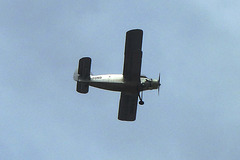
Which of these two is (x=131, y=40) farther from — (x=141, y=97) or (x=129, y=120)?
(x=129, y=120)

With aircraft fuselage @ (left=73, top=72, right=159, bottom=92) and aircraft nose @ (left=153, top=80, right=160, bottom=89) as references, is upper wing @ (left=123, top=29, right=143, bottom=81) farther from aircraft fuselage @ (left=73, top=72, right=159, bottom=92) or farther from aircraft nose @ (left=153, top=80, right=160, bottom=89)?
aircraft nose @ (left=153, top=80, right=160, bottom=89)

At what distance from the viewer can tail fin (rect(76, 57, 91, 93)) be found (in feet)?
105

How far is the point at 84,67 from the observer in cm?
3222

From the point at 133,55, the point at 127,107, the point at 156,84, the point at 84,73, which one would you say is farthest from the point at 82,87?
the point at 156,84

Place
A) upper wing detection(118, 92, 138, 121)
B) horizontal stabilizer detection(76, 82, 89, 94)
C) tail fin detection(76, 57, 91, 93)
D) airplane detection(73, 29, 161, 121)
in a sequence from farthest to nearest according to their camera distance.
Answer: upper wing detection(118, 92, 138, 121)
horizontal stabilizer detection(76, 82, 89, 94)
tail fin detection(76, 57, 91, 93)
airplane detection(73, 29, 161, 121)

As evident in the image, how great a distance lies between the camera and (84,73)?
3244 centimetres

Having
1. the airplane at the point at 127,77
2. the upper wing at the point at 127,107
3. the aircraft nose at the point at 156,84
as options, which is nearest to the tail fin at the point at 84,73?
the airplane at the point at 127,77

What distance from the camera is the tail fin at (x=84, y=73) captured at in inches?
1262

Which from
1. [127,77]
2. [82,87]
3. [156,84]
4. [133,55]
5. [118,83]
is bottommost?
[82,87]

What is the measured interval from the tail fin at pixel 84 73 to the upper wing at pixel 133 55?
8.99 ft

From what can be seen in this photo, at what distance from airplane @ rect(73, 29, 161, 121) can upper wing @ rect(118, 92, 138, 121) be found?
0.52m

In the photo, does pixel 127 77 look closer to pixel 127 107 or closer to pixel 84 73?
pixel 127 107

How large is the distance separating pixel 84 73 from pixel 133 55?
4024 mm

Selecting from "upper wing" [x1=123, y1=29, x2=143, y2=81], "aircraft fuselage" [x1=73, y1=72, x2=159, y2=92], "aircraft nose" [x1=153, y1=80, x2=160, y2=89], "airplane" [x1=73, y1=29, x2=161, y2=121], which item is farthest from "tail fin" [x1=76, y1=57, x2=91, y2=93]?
"aircraft nose" [x1=153, y1=80, x2=160, y2=89]
